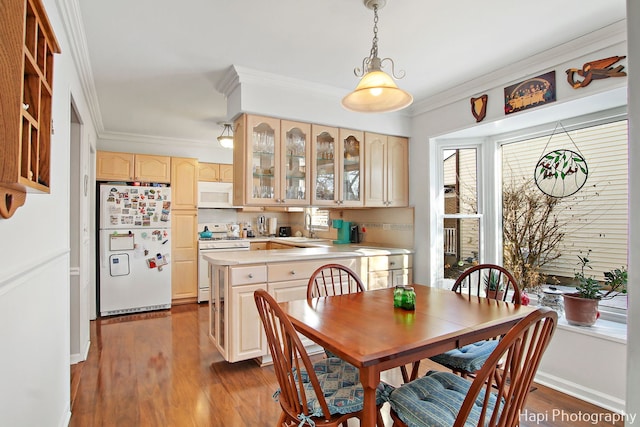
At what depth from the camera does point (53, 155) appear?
1.74 m

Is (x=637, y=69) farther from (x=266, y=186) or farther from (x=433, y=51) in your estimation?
(x=266, y=186)

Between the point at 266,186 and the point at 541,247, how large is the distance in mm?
2402

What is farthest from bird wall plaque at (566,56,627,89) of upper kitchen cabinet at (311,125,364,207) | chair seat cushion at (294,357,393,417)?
chair seat cushion at (294,357,393,417)

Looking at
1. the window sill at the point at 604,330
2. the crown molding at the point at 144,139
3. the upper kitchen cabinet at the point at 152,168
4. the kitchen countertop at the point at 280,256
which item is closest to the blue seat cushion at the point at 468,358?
the window sill at the point at 604,330

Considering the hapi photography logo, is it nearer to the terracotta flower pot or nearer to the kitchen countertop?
the terracotta flower pot

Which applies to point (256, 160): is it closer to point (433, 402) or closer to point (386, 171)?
point (386, 171)

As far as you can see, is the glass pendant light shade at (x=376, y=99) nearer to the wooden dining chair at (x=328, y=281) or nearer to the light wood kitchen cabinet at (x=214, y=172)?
the wooden dining chair at (x=328, y=281)

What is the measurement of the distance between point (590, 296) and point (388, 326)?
72.5 inches

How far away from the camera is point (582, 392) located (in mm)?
2285

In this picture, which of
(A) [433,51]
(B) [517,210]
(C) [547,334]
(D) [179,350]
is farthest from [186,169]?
(C) [547,334]

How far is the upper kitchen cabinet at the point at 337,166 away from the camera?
Answer: 129 inches

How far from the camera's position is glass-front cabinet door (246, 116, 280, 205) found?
2.91 m

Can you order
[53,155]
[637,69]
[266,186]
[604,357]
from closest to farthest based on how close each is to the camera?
[637,69] → [53,155] → [604,357] → [266,186]

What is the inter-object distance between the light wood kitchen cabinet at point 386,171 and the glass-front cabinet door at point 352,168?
2.7 inches
